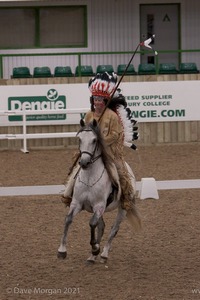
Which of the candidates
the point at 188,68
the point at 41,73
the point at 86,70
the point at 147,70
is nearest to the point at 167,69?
the point at 147,70

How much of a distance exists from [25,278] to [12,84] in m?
13.5

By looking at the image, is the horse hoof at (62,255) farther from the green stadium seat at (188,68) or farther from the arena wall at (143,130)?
the green stadium seat at (188,68)

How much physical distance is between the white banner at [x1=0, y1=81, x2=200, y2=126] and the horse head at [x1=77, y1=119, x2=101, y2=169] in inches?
494

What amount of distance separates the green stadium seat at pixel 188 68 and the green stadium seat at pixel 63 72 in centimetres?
309

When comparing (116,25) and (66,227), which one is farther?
(116,25)

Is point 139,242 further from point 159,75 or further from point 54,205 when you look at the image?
point 159,75

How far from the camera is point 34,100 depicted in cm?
2281

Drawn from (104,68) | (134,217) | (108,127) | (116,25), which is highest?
(116,25)

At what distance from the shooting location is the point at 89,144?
9.97m

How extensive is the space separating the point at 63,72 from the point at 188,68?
3564mm

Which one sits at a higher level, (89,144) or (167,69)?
(167,69)

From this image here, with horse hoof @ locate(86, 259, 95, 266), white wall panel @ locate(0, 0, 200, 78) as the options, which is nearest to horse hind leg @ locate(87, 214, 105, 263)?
horse hoof @ locate(86, 259, 95, 266)

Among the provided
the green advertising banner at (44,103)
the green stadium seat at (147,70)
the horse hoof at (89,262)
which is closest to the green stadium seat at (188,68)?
the green stadium seat at (147,70)

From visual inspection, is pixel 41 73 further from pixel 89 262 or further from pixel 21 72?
pixel 89 262
